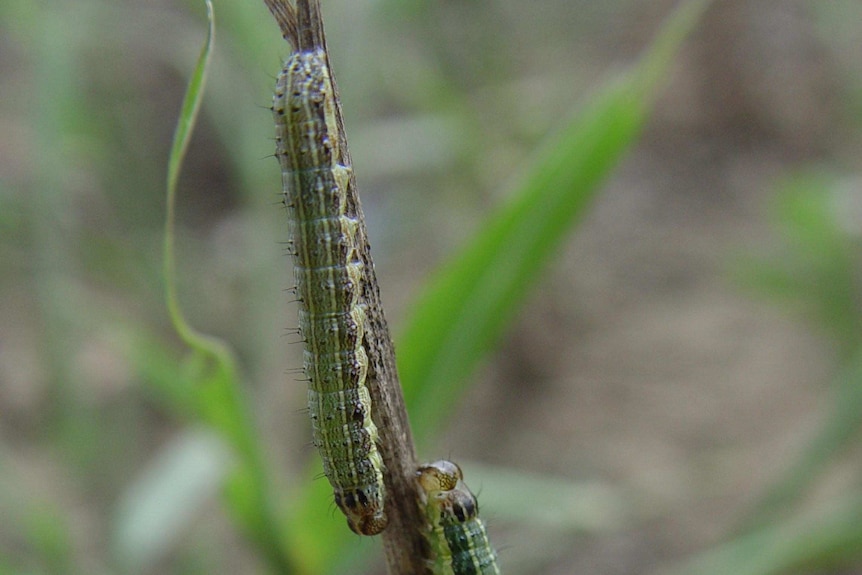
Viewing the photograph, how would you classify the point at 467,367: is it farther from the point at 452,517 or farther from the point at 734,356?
the point at 734,356

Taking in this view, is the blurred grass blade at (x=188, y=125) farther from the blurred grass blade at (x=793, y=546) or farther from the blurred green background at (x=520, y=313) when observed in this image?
the blurred grass blade at (x=793, y=546)

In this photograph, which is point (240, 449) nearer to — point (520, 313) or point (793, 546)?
point (793, 546)

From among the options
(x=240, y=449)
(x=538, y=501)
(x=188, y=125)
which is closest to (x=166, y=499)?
(x=240, y=449)

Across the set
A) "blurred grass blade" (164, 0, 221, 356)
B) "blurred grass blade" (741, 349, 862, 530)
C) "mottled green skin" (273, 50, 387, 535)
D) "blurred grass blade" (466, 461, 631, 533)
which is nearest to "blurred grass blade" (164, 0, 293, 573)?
"blurred grass blade" (164, 0, 221, 356)

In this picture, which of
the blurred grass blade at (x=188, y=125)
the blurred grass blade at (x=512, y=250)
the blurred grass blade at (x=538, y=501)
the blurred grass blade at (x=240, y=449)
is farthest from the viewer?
the blurred grass blade at (x=538, y=501)

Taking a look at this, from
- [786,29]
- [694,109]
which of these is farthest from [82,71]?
[786,29]

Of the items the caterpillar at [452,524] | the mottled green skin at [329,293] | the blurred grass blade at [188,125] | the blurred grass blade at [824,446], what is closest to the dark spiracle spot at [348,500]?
the mottled green skin at [329,293]

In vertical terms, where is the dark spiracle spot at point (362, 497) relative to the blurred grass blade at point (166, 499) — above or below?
below
